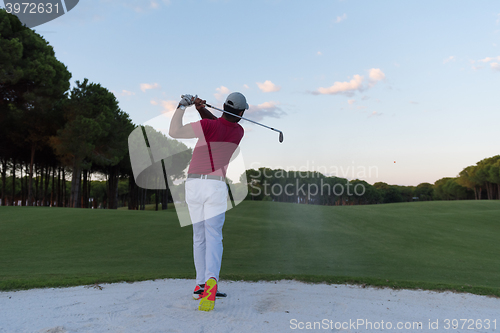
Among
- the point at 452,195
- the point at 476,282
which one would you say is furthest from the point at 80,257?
the point at 452,195

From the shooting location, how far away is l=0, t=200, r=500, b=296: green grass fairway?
22.2 feet

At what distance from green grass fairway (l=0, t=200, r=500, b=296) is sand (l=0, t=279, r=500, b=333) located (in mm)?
651

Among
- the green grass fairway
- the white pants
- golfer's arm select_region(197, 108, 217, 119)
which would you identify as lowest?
the green grass fairway

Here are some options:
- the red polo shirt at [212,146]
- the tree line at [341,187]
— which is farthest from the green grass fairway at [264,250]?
the tree line at [341,187]

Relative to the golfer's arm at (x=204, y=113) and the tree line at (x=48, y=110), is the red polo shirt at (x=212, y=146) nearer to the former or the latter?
the golfer's arm at (x=204, y=113)

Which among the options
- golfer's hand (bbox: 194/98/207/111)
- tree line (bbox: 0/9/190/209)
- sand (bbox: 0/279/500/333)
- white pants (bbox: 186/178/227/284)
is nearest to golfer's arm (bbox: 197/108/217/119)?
golfer's hand (bbox: 194/98/207/111)

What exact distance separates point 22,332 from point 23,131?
97.6 feet

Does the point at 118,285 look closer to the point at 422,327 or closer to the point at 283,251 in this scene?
the point at 422,327

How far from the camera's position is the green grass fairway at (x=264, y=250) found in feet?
22.2

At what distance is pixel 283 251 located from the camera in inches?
409

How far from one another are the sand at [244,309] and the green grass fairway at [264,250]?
651 mm

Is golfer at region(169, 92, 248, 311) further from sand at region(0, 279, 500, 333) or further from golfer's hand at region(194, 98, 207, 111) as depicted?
sand at region(0, 279, 500, 333)

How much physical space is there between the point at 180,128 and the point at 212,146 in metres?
0.44

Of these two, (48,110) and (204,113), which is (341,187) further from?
(204,113)
